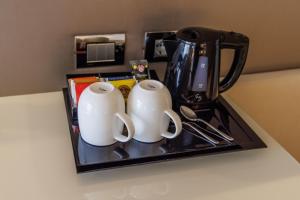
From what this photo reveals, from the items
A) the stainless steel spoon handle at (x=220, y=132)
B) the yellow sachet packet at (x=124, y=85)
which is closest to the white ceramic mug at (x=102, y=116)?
the yellow sachet packet at (x=124, y=85)

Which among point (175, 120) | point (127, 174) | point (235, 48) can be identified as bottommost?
point (127, 174)

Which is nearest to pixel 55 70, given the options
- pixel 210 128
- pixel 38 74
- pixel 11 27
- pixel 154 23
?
pixel 38 74

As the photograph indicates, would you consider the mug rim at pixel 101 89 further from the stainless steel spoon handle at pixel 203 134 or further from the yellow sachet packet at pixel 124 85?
the stainless steel spoon handle at pixel 203 134

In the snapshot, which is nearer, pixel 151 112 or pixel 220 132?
pixel 151 112

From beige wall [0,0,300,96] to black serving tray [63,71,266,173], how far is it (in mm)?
129

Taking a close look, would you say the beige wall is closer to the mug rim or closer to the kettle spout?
the kettle spout

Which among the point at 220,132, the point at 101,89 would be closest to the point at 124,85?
the point at 101,89

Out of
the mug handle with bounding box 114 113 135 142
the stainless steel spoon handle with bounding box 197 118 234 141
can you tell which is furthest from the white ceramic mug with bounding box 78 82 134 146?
the stainless steel spoon handle with bounding box 197 118 234 141

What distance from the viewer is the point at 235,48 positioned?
912mm

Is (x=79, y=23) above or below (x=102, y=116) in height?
above

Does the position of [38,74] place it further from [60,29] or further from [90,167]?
[90,167]

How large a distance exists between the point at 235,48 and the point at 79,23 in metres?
0.37

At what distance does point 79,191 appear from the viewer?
726 millimetres

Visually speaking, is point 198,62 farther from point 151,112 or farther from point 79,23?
point 79,23
